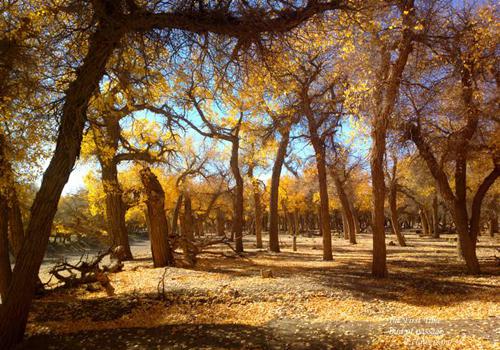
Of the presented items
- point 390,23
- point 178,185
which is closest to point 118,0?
point 390,23

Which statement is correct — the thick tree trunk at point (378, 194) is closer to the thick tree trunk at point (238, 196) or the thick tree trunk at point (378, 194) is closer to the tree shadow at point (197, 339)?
the tree shadow at point (197, 339)

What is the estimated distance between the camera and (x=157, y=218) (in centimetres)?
1326

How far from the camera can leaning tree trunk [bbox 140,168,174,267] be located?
13.2m

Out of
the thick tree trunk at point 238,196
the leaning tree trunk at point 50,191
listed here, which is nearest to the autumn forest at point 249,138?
the leaning tree trunk at point 50,191

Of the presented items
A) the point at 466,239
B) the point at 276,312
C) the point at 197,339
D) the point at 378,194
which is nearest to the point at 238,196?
the point at 378,194

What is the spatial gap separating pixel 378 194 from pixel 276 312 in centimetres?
519

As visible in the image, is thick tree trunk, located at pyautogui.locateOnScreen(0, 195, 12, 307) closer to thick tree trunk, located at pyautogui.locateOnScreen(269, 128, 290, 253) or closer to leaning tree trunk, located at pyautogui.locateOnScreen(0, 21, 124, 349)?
leaning tree trunk, located at pyautogui.locateOnScreen(0, 21, 124, 349)

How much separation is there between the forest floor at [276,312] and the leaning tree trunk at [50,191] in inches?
19.6

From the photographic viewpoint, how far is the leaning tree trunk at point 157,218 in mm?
13219

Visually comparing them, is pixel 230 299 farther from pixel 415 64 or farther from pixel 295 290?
pixel 415 64

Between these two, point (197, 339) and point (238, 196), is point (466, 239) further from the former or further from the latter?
point (238, 196)

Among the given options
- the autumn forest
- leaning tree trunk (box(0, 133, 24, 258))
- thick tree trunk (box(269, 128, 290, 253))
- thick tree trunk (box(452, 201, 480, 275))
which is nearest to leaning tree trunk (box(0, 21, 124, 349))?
the autumn forest

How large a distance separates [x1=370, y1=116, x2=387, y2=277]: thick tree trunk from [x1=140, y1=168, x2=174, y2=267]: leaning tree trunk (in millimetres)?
7064

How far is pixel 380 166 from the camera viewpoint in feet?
35.8
